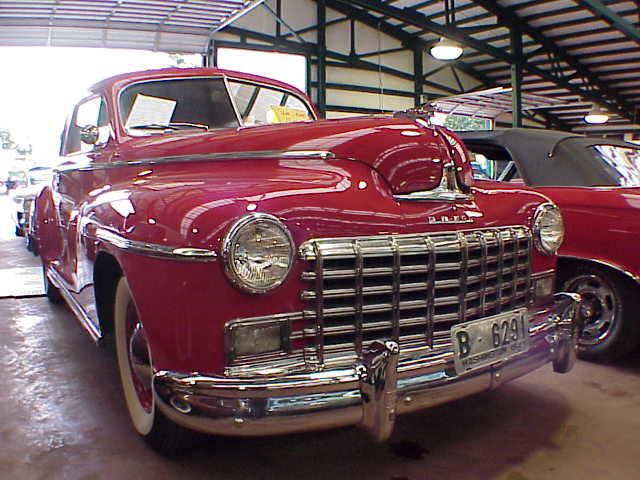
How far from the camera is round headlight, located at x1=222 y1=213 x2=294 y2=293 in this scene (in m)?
1.63

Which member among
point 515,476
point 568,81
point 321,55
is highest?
point 321,55

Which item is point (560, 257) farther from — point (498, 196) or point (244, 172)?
point (244, 172)

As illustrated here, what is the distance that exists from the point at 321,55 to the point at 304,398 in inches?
497

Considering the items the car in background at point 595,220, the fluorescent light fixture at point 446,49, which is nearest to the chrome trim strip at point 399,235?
the car in background at point 595,220

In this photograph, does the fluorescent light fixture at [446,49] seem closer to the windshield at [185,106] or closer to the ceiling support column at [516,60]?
the ceiling support column at [516,60]

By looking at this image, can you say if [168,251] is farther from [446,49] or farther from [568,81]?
[568,81]

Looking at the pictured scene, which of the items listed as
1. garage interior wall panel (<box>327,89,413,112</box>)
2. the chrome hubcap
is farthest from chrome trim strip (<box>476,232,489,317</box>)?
garage interior wall panel (<box>327,89,413,112</box>)

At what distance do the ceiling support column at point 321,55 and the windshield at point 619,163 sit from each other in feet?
33.6

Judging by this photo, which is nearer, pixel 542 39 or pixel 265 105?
pixel 265 105

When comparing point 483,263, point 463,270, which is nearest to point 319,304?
point 463,270

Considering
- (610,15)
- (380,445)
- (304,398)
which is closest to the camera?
(304,398)

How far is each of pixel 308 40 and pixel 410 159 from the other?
12049 millimetres

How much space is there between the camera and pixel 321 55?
1338cm

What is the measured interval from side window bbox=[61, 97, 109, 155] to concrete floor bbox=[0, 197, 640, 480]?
3.97 ft
